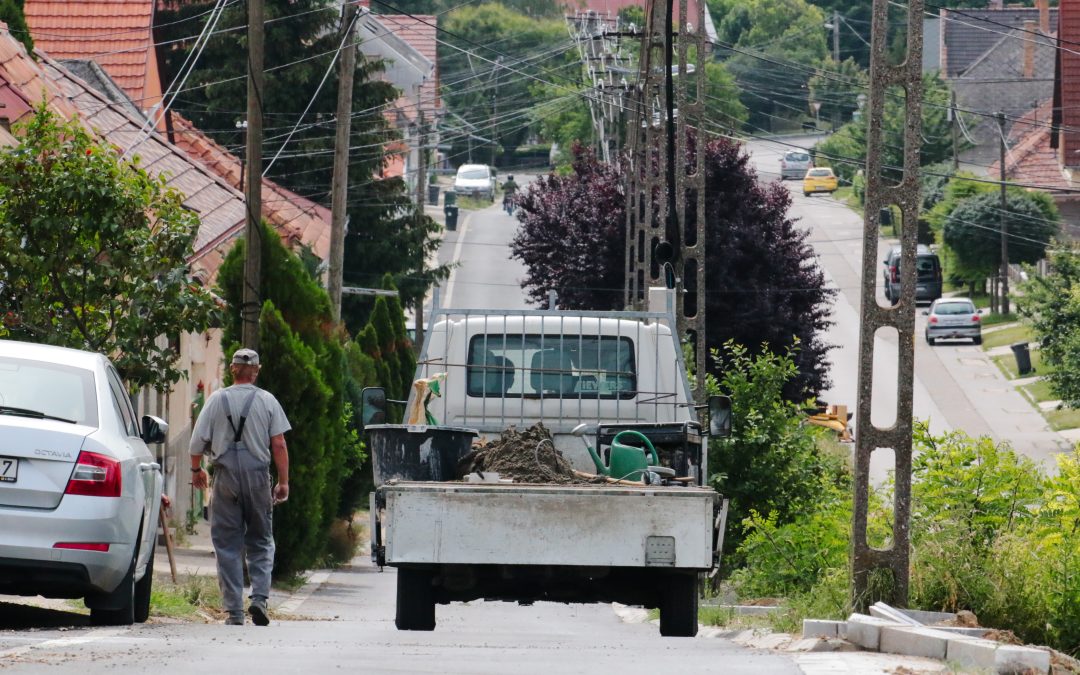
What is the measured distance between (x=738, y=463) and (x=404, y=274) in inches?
1136

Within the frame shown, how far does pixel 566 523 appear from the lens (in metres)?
11.6

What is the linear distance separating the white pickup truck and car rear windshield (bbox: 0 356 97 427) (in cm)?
183

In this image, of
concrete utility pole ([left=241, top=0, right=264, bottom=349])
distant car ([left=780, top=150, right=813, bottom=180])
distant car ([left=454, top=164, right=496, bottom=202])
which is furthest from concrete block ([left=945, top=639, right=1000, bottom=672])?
distant car ([left=780, top=150, right=813, bottom=180])

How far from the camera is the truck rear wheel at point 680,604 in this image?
1245cm

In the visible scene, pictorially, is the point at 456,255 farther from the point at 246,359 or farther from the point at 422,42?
the point at 246,359

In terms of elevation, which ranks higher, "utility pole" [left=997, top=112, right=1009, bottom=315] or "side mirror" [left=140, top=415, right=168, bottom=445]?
"utility pole" [left=997, top=112, right=1009, bottom=315]

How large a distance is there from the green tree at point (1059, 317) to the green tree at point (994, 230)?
19056 mm

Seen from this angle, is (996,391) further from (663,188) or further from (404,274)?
(663,188)

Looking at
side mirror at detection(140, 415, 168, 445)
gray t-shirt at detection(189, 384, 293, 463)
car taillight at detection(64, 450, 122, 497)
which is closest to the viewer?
car taillight at detection(64, 450, 122, 497)

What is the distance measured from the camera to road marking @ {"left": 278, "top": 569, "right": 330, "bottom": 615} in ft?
59.8

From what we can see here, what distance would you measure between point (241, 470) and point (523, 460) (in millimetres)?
1813

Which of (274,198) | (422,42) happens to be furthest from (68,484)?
(422,42)

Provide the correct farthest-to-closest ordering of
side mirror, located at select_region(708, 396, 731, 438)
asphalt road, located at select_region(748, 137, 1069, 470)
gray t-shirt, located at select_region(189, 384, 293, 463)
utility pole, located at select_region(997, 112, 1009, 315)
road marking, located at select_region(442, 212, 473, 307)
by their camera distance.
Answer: road marking, located at select_region(442, 212, 473, 307) < utility pole, located at select_region(997, 112, 1009, 315) < asphalt road, located at select_region(748, 137, 1069, 470) < side mirror, located at select_region(708, 396, 731, 438) < gray t-shirt, located at select_region(189, 384, 293, 463)

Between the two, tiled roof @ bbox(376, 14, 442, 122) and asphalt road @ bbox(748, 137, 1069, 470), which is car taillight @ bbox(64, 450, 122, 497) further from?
tiled roof @ bbox(376, 14, 442, 122)
